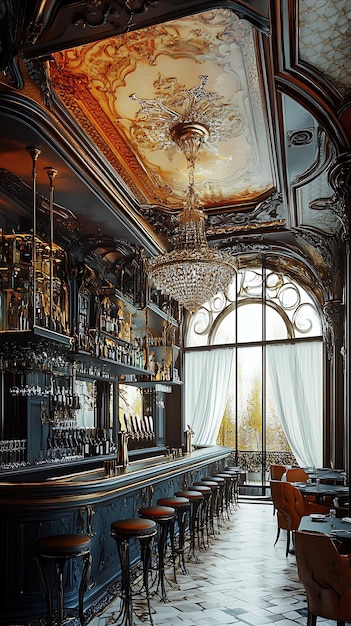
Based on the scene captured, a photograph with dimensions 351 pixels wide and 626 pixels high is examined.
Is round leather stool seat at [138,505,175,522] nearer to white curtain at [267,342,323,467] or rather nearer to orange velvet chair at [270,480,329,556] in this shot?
orange velvet chair at [270,480,329,556]

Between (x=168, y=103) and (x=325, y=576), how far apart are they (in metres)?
4.47

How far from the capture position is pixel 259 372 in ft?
39.9

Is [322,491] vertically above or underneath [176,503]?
underneath

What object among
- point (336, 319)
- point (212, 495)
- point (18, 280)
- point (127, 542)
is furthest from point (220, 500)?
point (18, 280)

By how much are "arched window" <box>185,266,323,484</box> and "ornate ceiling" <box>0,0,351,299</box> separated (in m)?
3.80

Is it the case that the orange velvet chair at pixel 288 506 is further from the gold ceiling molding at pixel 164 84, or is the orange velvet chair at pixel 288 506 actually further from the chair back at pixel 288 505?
the gold ceiling molding at pixel 164 84

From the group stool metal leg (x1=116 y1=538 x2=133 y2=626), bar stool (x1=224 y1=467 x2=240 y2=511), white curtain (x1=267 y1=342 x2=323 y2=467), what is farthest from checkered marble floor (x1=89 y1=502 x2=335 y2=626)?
white curtain (x1=267 y1=342 x2=323 y2=467)

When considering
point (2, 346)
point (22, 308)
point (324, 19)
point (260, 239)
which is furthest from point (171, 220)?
point (324, 19)

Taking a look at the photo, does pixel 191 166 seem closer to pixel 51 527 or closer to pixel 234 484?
pixel 51 527

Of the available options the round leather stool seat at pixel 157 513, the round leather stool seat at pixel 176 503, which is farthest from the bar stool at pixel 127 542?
the round leather stool seat at pixel 176 503

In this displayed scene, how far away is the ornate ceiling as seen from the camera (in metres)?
3.96

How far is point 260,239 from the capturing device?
10.1 meters

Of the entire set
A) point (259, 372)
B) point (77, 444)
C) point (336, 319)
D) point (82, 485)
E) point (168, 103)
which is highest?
point (168, 103)

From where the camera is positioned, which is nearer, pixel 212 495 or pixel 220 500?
pixel 212 495
